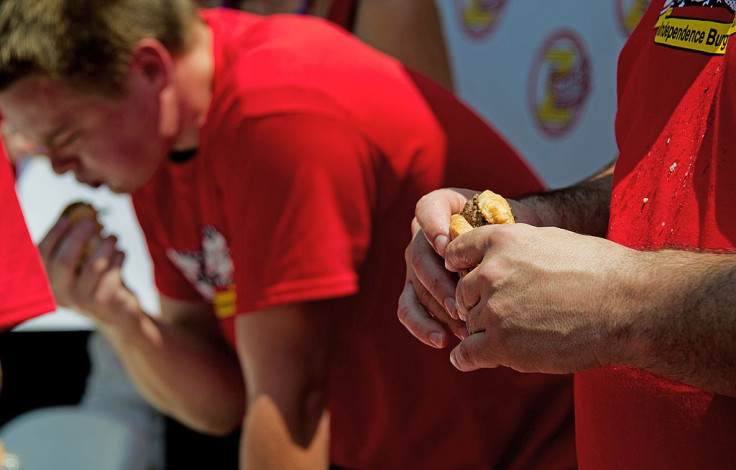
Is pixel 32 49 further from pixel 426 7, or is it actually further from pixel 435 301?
pixel 426 7

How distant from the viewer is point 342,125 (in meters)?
1.27

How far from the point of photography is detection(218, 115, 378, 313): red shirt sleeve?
123 centimetres

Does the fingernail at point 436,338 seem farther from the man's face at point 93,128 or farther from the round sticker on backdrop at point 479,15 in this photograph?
the round sticker on backdrop at point 479,15

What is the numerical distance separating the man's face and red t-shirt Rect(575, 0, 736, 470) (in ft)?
2.73

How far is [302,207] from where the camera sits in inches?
48.3

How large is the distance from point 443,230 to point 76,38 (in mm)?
743

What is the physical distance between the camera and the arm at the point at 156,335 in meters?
1.70

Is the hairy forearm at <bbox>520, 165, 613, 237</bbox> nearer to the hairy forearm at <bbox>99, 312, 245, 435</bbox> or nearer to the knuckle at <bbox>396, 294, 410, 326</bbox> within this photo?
the knuckle at <bbox>396, 294, 410, 326</bbox>

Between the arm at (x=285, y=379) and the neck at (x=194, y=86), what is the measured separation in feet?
1.22

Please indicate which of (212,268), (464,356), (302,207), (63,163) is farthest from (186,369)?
(464,356)

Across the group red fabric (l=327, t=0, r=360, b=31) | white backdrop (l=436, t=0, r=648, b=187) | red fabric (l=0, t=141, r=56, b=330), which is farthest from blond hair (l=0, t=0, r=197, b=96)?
white backdrop (l=436, t=0, r=648, b=187)

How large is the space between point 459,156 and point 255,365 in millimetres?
446

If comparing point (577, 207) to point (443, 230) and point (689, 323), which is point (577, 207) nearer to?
point (443, 230)

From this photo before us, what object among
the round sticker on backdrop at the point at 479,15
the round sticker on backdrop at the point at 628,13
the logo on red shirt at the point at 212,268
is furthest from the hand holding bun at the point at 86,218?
the round sticker on backdrop at the point at 628,13
